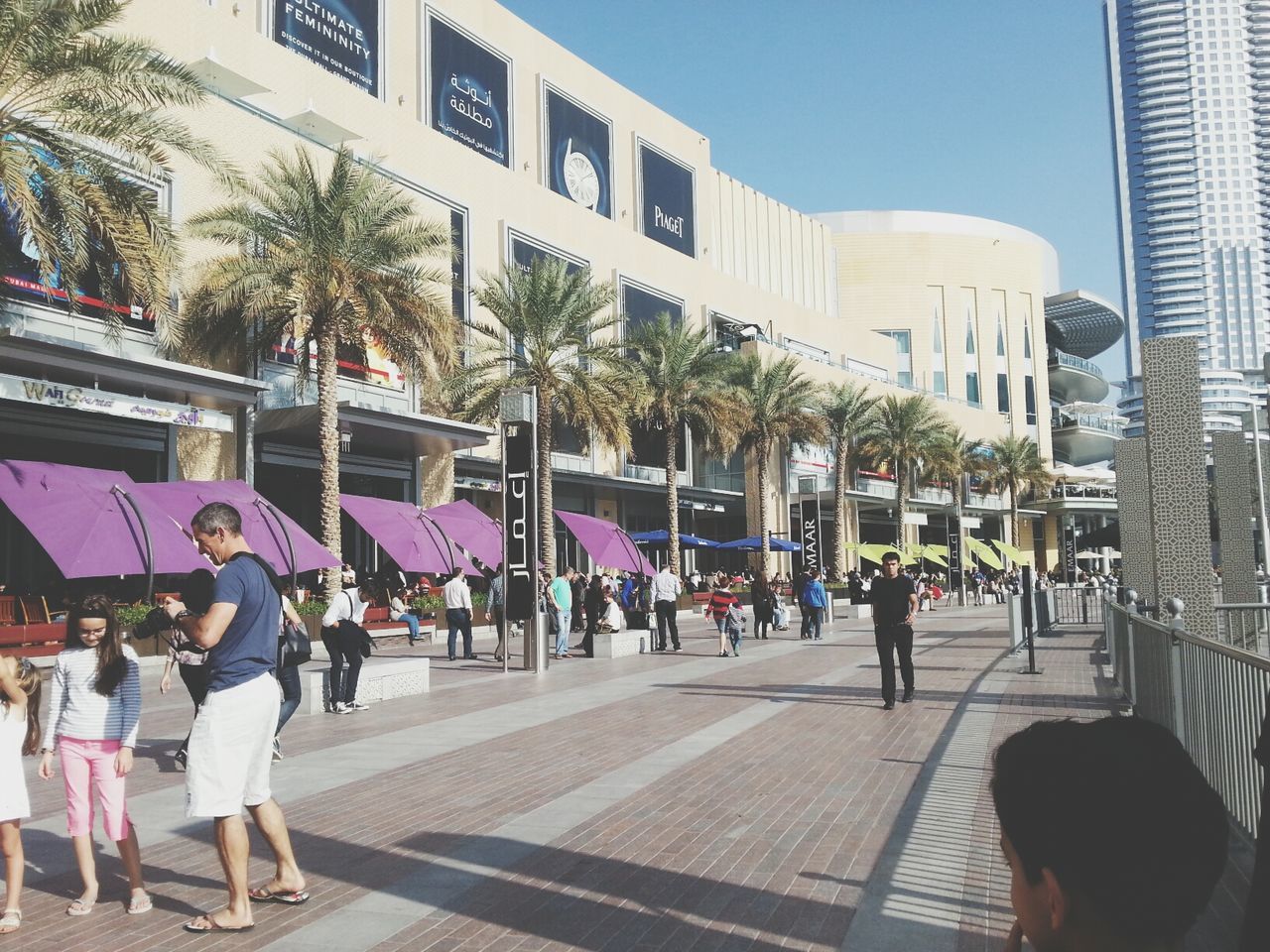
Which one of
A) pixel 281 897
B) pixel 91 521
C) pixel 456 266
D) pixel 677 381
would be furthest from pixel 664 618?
pixel 456 266

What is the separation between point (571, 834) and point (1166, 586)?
8.15 meters

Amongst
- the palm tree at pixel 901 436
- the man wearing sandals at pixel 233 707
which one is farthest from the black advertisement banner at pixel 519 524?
the palm tree at pixel 901 436

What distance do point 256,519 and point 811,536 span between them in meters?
30.8

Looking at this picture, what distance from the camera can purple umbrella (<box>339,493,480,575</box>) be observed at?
25.6 meters

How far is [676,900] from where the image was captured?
5.05m

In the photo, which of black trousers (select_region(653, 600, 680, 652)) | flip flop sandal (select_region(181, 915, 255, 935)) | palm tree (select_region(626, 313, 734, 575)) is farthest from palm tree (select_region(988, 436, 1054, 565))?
flip flop sandal (select_region(181, 915, 255, 935))

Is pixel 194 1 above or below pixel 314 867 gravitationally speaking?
above

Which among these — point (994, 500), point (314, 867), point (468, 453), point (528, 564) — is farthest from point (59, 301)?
point (994, 500)

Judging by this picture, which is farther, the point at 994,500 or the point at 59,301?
the point at 994,500

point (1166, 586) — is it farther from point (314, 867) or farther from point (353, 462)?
point (353, 462)

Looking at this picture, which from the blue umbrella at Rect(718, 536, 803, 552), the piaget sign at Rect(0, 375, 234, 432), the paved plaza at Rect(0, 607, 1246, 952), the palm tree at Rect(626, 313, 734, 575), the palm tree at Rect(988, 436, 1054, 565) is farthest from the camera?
the palm tree at Rect(988, 436, 1054, 565)

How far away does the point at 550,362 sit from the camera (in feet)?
102

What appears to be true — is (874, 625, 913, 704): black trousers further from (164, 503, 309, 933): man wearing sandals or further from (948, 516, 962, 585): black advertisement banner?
(948, 516, 962, 585): black advertisement banner

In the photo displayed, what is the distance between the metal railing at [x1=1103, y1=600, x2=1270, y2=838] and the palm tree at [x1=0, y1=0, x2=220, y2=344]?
1381 cm
